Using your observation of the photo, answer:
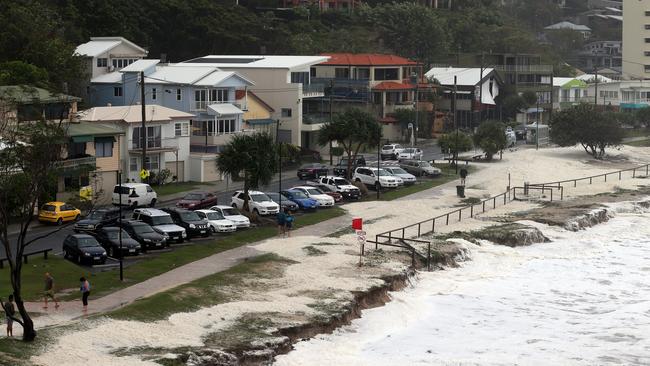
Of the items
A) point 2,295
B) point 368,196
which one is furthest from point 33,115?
point 368,196

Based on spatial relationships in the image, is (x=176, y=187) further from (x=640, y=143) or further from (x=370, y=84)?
(x=640, y=143)

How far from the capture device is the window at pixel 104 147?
7100cm

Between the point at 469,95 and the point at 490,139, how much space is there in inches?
1183


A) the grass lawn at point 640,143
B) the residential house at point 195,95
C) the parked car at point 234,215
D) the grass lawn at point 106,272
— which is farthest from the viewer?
the grass lawn at point 640,143

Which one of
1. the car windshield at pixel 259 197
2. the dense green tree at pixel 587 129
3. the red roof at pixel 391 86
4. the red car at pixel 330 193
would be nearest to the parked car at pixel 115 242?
the car windshield at pixel 259 197

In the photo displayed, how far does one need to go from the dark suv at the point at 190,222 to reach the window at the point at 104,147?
1400cm

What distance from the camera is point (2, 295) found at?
42.7 meters

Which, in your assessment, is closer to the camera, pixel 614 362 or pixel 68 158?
pixel 614 362

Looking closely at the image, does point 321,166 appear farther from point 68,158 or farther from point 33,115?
point 33,115

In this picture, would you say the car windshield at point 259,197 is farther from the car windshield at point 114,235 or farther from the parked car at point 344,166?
the parked car at point 344,166

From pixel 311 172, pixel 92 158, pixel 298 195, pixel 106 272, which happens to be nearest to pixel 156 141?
pixel 92 158

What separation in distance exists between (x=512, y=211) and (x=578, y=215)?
4.14m

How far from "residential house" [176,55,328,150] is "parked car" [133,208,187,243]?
131 feet

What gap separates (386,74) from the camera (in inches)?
4717
